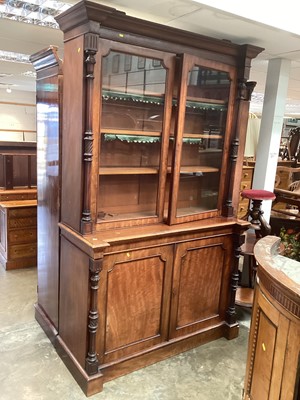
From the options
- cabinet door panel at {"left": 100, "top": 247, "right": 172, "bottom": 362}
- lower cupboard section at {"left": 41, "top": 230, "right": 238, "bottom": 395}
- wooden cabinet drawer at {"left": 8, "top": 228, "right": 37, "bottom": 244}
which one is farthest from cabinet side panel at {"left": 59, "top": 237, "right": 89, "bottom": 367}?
wooden cabinet drawer at {"left": 8, "top": 228, "right": 37, "bottom": 244}

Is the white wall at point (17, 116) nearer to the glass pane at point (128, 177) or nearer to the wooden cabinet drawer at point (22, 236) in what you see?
the wooden cabinet drawer at point (22, 236)

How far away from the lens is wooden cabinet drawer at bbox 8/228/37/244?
408 cm

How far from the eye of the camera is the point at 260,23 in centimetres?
229

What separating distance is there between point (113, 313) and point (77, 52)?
5.45 ft

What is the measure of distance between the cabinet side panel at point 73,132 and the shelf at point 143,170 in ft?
0.66

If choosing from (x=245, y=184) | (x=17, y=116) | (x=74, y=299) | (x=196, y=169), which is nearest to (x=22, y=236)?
(x=74, y=299)

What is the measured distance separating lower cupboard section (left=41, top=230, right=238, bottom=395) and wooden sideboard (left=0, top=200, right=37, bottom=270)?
5.72 ft

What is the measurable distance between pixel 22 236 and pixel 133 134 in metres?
2.32

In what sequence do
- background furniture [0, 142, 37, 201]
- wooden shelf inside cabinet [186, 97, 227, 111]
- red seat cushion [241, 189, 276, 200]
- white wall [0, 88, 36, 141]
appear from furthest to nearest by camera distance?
1. white wall [0, 88, 36, 141]
2. background furniture [0, 142, 37, 201]
3. red seat cushion [241, 189, 276, 200]
4. wooden shelf inside cabinet [186, 97, 227, 111]

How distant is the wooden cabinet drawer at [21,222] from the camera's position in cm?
406

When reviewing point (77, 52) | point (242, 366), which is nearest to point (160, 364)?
point (242, 366)

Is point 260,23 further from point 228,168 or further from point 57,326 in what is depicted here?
point 57,326

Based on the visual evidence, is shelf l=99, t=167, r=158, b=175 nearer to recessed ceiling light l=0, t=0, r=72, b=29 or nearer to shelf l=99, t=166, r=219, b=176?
shelf l=99, t=166, r=219, b=176

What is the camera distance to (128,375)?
8.14 feet
